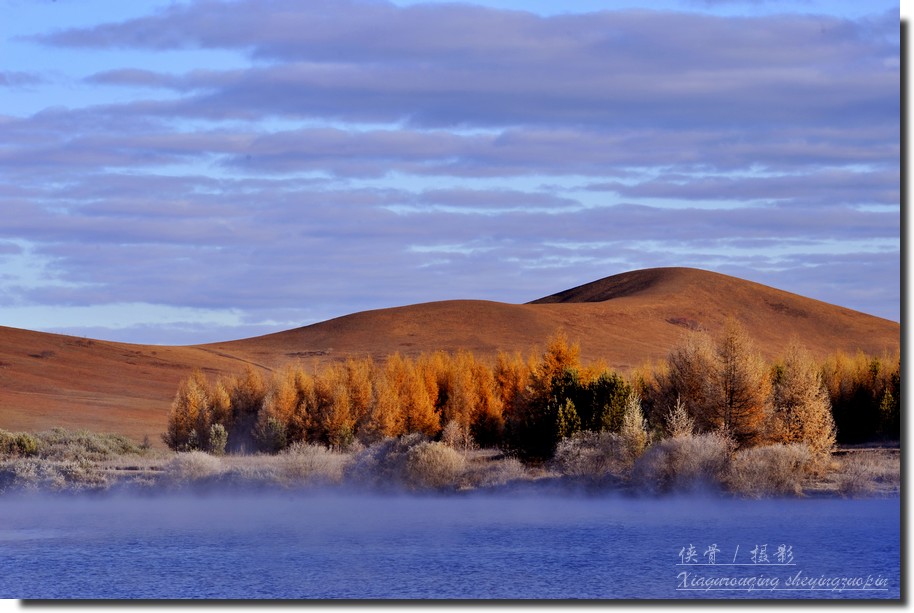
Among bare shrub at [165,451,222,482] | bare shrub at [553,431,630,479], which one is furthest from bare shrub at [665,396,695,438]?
bare shrub at [165,451,222,482]

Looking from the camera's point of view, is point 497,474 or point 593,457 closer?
point 593,457

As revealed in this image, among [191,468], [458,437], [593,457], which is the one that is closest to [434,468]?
[593,457]

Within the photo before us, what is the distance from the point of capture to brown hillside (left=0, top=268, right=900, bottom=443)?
80.7 meters

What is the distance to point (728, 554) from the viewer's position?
25453 millimetres

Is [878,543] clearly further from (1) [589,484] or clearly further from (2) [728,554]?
(1) [589,484]

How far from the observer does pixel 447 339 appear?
362ft

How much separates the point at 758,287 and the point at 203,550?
11319 centimetres

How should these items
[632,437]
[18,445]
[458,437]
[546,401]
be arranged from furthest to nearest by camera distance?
1. [18,445]
2. [458,437]
3. [546,401]
4. [632,437]

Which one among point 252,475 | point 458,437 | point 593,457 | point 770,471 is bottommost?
point 252,475

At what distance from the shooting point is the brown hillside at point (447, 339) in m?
80.7

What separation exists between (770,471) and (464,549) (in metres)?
12.8

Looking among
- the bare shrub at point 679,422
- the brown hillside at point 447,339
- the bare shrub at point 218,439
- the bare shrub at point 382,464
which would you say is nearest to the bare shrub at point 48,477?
the bare shrub at point 382,464

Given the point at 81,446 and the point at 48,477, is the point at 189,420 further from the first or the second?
the point at 48,477

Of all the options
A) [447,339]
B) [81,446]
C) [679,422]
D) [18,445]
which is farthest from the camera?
[447,339]
